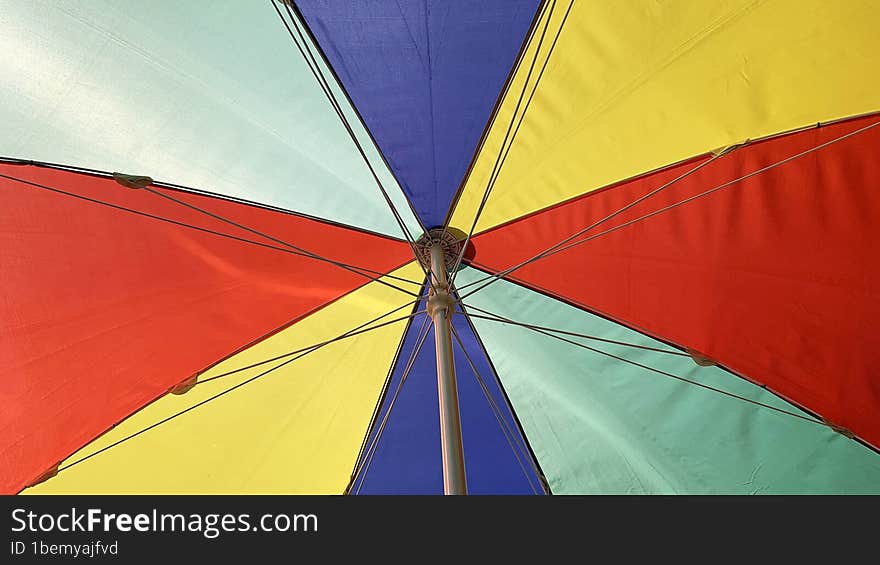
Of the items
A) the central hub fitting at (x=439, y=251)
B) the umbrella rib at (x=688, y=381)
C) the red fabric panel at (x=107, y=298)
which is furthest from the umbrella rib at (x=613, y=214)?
the red fabric panel at (x=107, y=298)

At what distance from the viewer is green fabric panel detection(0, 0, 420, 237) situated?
1642 mm

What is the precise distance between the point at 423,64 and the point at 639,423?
1411 millimetres

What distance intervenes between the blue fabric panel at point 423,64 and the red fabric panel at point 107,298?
435 mm

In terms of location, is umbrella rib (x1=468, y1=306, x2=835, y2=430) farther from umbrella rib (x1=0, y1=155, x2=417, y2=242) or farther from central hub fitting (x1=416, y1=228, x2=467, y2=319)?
umbrella rib (x1=0, y1=155, x2=417, y2=242)

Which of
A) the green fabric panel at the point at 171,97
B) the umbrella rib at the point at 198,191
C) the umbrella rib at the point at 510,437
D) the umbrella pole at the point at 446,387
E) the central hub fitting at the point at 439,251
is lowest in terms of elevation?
the umbrella rib at the point at 510,437

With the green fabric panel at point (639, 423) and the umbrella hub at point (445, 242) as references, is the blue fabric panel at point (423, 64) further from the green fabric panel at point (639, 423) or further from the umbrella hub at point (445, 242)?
the green fabric panel at point (639, 423)

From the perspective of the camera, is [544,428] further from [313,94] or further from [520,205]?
[313,94]

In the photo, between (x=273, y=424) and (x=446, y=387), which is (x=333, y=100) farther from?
(x=273, y=424)

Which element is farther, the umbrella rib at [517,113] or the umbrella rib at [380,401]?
the umbrella rib at [380,401]

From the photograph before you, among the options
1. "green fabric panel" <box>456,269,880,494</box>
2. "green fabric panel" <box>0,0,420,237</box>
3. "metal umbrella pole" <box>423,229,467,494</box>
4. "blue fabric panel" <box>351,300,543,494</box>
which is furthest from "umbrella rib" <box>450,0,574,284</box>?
"blue fabric panel" <box>351,300,543,494</box>

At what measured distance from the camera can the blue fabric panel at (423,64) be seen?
1663 millimetres

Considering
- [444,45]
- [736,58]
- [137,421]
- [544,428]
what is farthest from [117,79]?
[544,428]

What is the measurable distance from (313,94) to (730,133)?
1077 mm

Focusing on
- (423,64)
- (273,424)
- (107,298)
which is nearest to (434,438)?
(273,424)
